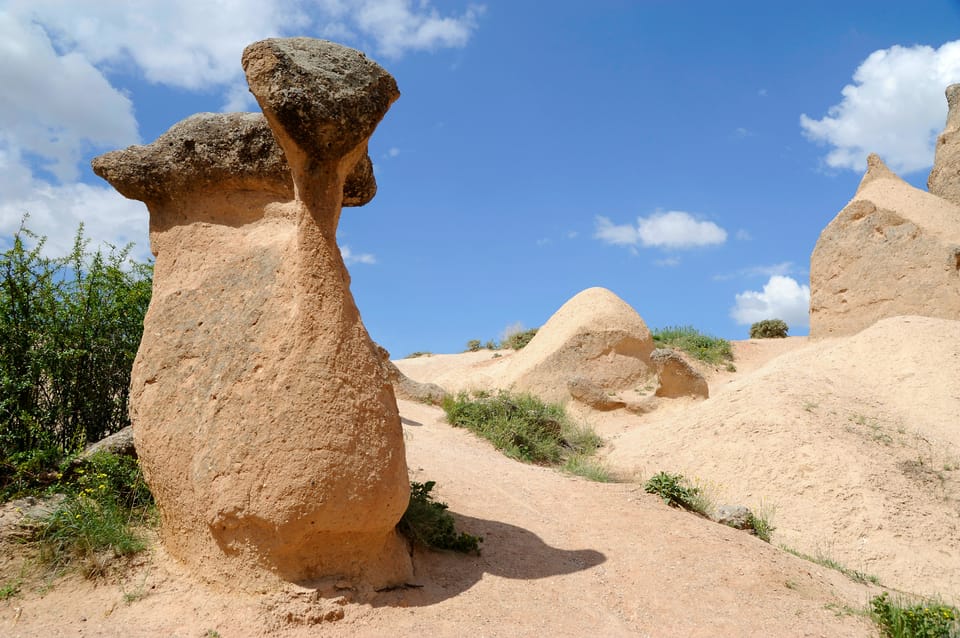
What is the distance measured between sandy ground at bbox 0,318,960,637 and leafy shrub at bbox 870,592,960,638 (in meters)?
0.19

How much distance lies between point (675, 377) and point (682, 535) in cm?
666

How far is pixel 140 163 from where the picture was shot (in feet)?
15.4

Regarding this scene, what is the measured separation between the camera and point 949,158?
13852 millimetres

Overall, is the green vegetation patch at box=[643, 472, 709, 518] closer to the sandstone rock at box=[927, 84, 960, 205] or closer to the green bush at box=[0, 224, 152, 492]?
the green bush at box=[0, 224, 152, 492]

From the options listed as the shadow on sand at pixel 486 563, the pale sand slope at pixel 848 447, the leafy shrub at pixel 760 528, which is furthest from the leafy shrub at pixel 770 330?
the shadow on sand at pixel 486 563

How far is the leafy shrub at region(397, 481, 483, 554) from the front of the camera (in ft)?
15.8

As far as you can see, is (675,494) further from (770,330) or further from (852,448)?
(770,330)

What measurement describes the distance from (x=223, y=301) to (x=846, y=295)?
11.5m

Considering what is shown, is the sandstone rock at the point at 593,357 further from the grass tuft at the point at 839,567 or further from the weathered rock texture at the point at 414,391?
the grass tuft at the point at 839,567

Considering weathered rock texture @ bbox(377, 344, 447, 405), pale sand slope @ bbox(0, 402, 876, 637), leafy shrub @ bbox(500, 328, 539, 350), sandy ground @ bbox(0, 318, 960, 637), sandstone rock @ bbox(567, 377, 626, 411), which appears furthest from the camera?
leafy shrub @ bbox(500, 328, 539, 350)

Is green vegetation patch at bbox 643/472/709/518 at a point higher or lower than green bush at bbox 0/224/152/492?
lower

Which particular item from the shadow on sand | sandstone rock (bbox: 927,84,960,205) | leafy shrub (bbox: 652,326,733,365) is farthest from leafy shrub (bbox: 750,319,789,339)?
the shadow on sand

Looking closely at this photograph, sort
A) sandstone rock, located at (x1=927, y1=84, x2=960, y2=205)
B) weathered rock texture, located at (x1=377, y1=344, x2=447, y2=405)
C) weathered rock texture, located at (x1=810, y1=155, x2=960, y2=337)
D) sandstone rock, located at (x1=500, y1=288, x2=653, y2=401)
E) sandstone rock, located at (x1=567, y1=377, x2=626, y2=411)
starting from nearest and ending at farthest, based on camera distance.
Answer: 1. weathered rock texture, located at (x1=810, y1=155, x2=960, y2=337)
2. weathered rock texture, located at (x1=377, y1=344, x2=447, y2=405)
3. sandstone rock, located at (x1=567, y1=377, x2=626, y2=411)
4. sandstone rock, located at (x1=500, y1=288, x2=653, y2=401)
5. sandstone rock, located at (x1=927, y1=84, x2=960, y2=205)

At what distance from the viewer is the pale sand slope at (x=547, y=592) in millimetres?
3816
